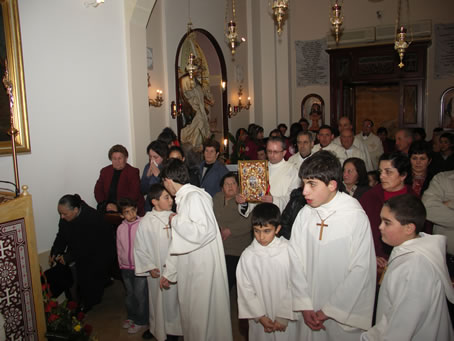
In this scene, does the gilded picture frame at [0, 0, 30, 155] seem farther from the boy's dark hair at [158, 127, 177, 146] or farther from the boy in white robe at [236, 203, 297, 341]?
the boy in white robe at [236, 203, 297, 341]

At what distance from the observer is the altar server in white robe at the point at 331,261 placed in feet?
8.67

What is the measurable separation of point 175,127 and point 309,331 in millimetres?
6954

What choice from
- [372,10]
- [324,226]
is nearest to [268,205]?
[324,226]

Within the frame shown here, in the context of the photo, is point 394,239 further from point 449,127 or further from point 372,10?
point 372,10

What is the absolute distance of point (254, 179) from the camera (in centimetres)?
418

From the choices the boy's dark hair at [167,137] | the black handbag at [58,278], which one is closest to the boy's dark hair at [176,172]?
the black handbag at [58,278]

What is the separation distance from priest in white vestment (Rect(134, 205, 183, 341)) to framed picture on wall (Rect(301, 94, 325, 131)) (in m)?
11.1

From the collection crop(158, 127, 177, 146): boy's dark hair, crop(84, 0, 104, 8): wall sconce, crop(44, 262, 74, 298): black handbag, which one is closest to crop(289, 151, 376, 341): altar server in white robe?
crop(44, 262, 74, 298): black handbag

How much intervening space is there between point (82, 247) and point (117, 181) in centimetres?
114

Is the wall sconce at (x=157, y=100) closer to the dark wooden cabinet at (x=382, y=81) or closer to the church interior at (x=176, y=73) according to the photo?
the church interior at (x=176, y=73)

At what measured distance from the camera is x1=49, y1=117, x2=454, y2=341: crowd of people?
7.53 ft

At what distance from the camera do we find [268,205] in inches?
127

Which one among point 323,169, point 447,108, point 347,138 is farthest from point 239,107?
point 323,169

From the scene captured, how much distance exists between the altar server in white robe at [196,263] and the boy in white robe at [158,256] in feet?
1.32
